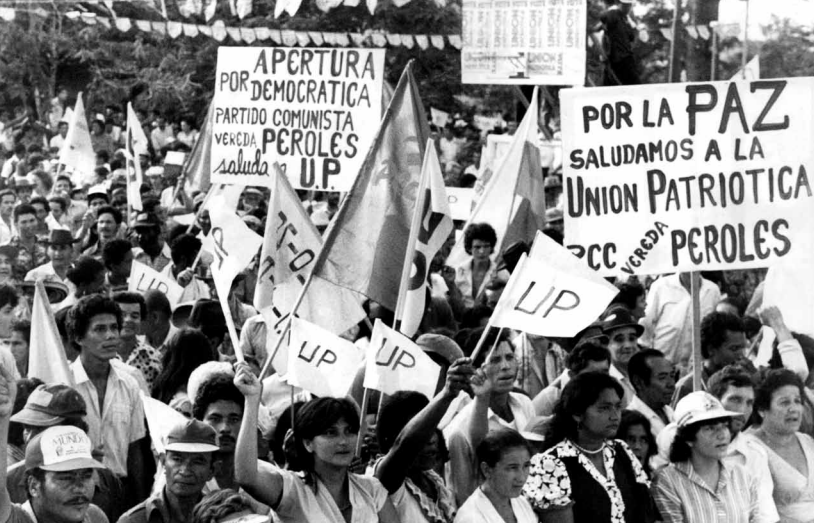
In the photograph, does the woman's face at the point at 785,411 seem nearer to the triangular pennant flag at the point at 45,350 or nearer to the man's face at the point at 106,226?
the triangular pennant flag at the point at 45,350

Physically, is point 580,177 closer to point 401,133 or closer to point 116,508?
point 401,133

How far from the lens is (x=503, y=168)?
1243 cm

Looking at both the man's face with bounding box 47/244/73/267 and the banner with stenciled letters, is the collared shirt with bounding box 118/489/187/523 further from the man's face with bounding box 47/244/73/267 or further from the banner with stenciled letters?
the man's face with bounding box 47/244/73/267

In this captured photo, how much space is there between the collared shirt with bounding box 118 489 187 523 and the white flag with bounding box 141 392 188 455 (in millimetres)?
288

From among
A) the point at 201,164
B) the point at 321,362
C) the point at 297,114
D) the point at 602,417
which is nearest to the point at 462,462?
the point at 602,417

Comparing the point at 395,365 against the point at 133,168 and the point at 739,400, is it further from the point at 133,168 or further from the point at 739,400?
the point at 133,168

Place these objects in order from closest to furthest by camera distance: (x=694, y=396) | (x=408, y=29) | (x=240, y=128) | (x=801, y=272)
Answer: (x=694, y=396)
(x=801, y=272)
(x=240, y=128)
(x=408, y=29)

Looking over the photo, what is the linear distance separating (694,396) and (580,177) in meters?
1.45

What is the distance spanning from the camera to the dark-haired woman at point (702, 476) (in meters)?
7.66

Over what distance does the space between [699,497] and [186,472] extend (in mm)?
2360

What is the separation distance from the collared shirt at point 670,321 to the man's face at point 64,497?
235 inches

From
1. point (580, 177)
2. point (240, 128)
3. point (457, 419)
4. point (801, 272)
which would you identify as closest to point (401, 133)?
point (580, 177)

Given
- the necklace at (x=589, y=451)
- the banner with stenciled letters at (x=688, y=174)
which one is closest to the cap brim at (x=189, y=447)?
the necklace at (x=589, y=451)

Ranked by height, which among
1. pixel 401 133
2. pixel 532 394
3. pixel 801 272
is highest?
pixel 401 133
